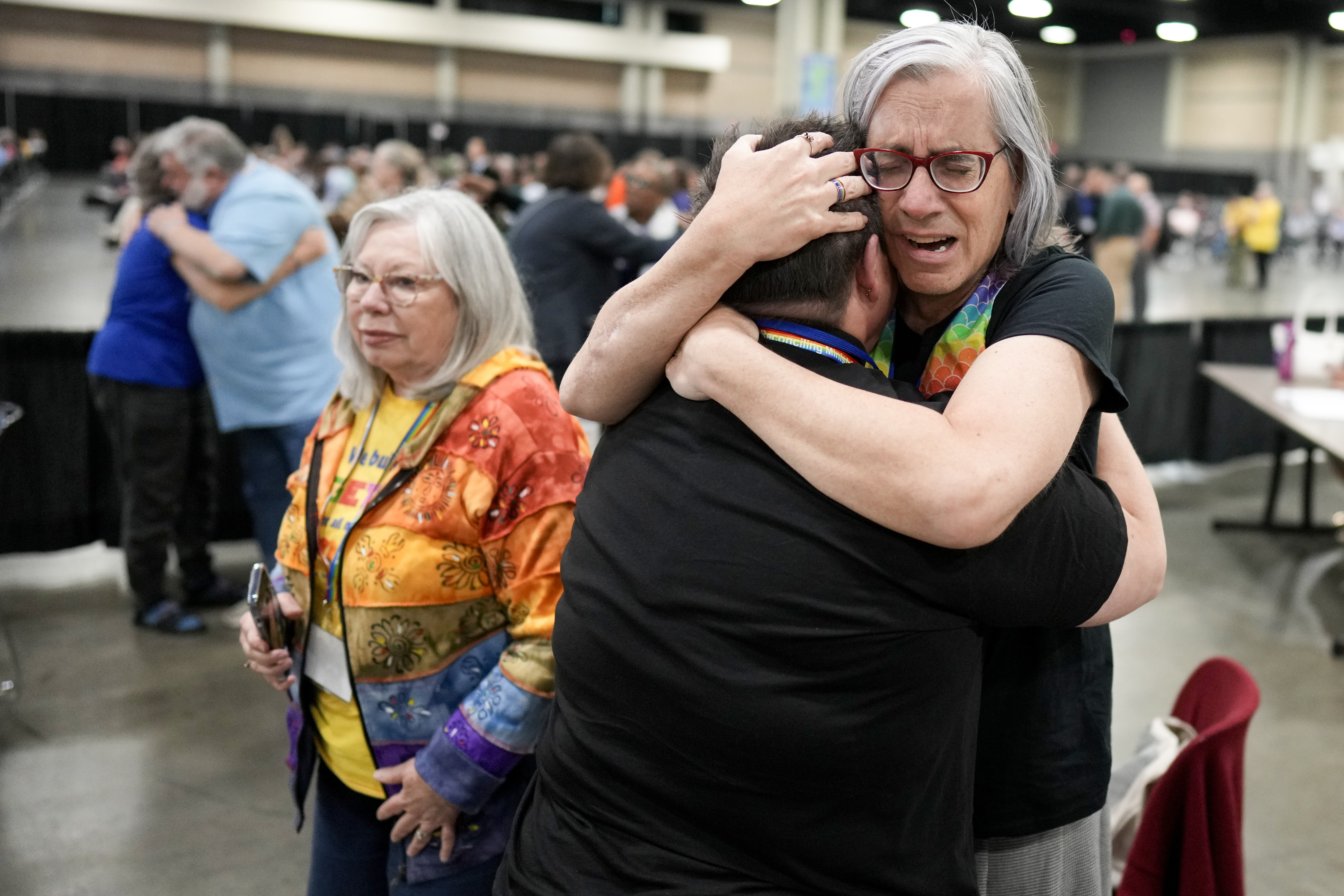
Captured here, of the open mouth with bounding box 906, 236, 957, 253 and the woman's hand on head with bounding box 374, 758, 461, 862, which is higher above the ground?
the open mouth with bounding box 906, 236, 957, 253

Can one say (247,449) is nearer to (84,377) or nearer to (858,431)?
(84,377)

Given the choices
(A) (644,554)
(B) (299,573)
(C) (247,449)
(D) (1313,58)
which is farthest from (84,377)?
(D) (1313,58)

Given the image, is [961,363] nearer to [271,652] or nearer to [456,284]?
[456,284]

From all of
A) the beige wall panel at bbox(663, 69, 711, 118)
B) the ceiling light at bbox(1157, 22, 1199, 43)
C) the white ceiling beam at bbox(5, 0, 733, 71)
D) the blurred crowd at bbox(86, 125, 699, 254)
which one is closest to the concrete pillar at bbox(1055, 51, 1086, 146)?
the white ceiling beam at bbox(5, 0, 733, 71)

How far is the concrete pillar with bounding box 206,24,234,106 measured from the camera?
21.9 metres

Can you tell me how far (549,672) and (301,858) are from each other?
1.59m

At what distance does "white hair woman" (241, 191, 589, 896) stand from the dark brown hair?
123 inches

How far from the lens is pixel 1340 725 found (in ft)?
11.7

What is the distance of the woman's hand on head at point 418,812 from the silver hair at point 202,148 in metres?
2.73

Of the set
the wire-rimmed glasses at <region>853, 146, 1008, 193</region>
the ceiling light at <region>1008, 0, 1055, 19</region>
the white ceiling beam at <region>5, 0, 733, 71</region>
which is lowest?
the wire-rimmed glasses at <region>853, 146, 1008, 193</region>

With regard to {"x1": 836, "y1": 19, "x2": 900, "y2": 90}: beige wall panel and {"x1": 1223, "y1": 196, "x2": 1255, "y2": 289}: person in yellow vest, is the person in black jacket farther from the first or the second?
{"x1": 836, "y1": 19, "x2": 900, "y2": 90}: beige wall panel

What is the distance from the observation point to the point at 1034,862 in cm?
126

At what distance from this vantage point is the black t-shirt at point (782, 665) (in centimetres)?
93

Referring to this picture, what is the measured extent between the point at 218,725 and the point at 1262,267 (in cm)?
1727
